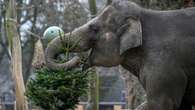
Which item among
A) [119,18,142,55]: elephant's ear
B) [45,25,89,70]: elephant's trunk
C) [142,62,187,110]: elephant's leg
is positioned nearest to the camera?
[142,62,187,110]: elephant's leg

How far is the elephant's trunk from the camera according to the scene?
6863 millimetres

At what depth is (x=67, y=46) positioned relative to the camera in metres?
6.98

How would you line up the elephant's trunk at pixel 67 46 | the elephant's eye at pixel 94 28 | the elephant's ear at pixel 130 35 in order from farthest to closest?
the elephant's eye at pixel 94 28 → the elephant's trunk at pixel 67 46 → the elephant's ear at pixel 130 35

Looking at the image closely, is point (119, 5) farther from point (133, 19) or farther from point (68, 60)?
point (68, 60)

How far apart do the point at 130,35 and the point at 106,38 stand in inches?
13.2

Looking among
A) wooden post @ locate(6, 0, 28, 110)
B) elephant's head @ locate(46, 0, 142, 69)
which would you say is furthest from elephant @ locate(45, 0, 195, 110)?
wooden post @ locate(6, 0, 28, 110)

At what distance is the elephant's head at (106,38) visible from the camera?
680 centimetres

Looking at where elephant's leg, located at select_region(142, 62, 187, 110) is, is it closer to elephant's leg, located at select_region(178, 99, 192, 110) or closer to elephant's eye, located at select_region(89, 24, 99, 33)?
elephant's leg, located at select_region(178, 99, 192, 110)

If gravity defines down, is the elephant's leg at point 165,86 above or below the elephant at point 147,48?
below

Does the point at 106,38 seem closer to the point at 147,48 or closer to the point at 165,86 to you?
the point at 147,48

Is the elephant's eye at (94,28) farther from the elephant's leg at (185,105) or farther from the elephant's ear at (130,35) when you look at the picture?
the elephant's leg at (185,105)

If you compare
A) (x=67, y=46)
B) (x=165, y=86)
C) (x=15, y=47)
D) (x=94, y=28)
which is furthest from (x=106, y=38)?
(x=15, y=47)

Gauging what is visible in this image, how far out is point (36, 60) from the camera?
24.3ft

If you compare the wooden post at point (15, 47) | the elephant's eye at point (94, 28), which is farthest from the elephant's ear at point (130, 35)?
the wooden post at point (15, 47)
